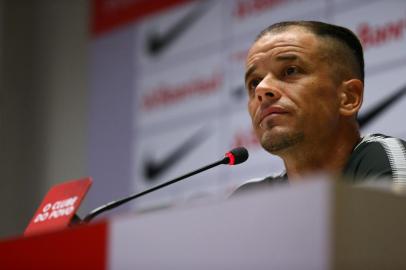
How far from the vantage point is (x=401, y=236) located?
1096 mm

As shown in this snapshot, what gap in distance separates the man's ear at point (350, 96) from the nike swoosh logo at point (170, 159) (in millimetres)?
1910

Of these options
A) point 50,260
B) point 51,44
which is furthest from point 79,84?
point 50,260

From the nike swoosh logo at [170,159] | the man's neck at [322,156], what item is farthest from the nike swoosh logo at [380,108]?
the man's neck at [322,156]

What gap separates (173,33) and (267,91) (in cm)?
229

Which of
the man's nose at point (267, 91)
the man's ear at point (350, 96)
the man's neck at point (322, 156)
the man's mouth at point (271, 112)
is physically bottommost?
the man's neck at point (322, 156)

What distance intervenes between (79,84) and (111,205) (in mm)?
3103

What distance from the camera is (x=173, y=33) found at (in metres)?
4.34

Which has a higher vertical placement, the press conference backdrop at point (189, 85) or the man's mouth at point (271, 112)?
the man's mouth at point (271, 112)

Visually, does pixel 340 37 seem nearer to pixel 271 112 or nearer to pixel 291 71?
pixel 291 71

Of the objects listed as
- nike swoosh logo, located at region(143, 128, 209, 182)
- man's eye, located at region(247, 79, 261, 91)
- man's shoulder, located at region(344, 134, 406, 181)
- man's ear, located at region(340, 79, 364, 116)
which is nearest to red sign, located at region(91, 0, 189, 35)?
nike swoosh logo, located at region(143, 128, 209, 182)

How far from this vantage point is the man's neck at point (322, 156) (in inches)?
82.9

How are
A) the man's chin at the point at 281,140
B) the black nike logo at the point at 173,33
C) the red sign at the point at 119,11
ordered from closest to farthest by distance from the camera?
the man's chin at the point at 281,140, the black nike logo at the point at 173,33, the red sign at the point at 119,11

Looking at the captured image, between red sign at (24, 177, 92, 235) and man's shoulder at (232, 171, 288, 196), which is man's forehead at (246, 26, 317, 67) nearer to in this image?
man's shoulder at (232, 171, 288, 196)

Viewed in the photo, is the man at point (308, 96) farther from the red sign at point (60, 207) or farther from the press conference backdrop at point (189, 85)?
the press conference backdrop at point (189, 85)
